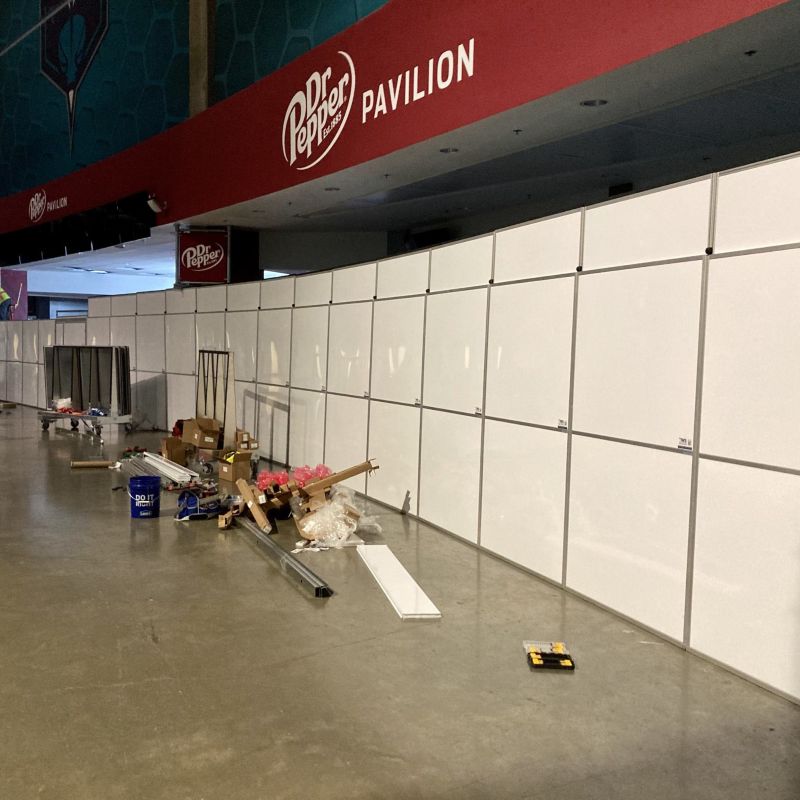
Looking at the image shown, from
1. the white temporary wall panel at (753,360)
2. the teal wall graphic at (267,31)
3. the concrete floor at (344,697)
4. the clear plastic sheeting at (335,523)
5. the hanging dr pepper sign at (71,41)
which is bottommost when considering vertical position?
the concrete floor at (344,697)

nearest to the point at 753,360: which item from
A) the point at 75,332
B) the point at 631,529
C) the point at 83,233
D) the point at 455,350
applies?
the point at 631,529

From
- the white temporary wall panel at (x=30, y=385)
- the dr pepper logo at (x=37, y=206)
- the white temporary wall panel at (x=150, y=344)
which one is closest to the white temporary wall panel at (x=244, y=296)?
the white temporary wall panel at (x=150, y=344)

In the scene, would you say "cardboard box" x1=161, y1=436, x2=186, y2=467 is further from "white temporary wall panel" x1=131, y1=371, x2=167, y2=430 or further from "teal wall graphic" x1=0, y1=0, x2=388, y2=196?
"teal wall graphic" x1=0, y1=0, x2=388, y2=196

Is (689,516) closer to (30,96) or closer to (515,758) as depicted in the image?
(515,758)

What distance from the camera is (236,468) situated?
26.0 ft

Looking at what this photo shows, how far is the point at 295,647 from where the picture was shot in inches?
147

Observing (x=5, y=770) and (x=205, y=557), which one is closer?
(x=5, y=770)

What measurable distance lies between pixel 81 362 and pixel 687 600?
9.66 m

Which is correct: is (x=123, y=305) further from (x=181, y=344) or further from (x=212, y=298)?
(x=212, y=298)

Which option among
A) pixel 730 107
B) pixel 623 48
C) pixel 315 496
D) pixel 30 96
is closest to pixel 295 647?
pixel 315 496

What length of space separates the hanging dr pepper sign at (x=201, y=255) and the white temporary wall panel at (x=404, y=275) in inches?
230

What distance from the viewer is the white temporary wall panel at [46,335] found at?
15084mm

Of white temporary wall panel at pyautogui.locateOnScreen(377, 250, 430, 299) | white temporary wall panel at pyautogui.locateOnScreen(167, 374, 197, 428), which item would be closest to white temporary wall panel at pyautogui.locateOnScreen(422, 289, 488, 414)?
white temporary wall panel at pyautogui.locateOnScreen(377, 250, 430, 299)

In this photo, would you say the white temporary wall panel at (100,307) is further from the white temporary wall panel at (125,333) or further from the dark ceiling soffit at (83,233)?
the dark ceiling soffit at (83,233)
